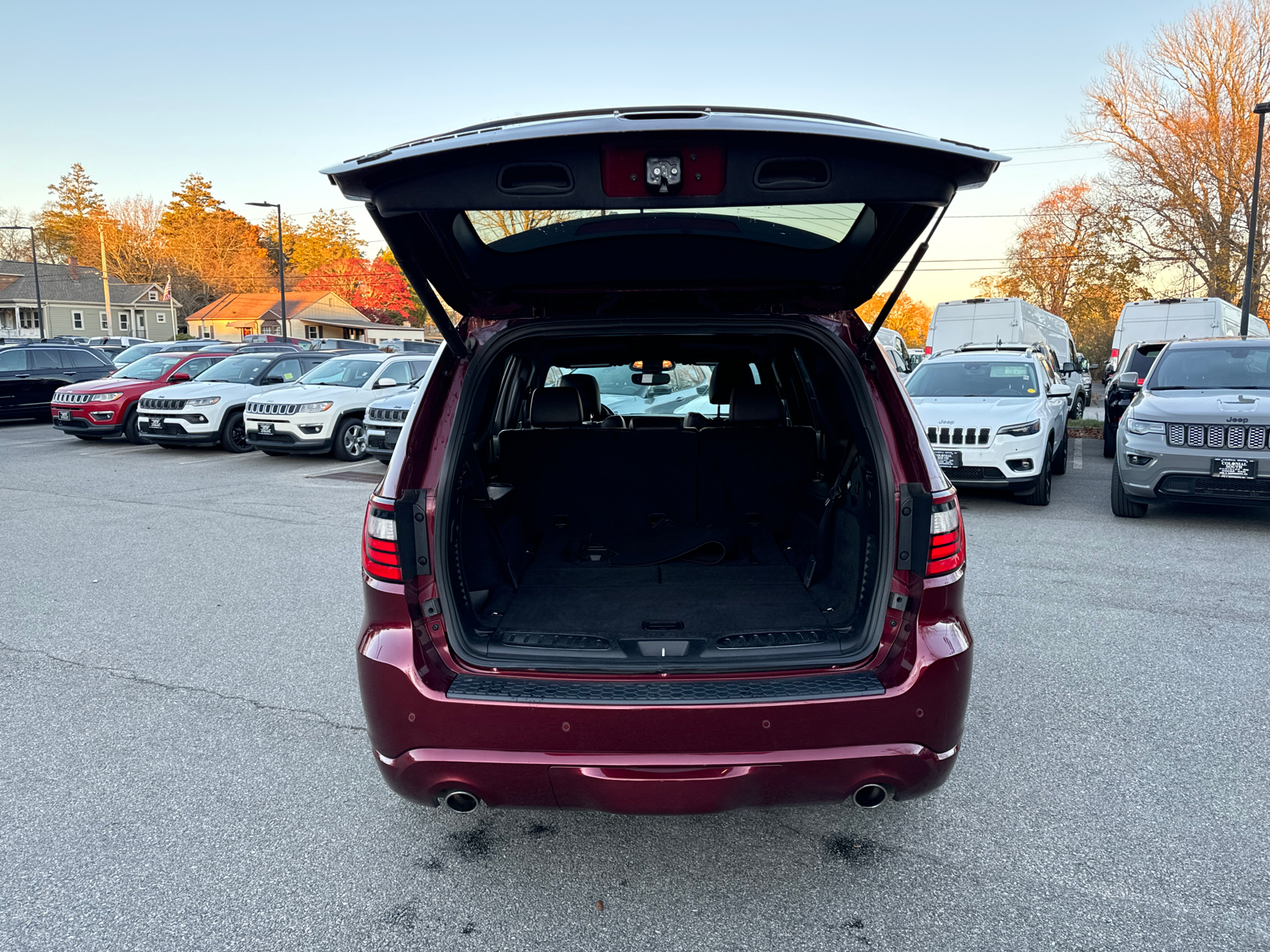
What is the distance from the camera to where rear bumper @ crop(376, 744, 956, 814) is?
7.11 ft

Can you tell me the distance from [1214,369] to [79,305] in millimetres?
80333

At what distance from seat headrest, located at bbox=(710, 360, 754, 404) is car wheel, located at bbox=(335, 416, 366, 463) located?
8.80 metres

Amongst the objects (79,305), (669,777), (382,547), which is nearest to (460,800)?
(669,777)

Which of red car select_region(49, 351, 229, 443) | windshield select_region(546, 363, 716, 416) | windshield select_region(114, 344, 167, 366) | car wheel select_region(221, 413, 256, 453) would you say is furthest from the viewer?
windshield select_region(114, 344, 167, 366)

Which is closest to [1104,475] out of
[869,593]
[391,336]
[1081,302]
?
[869,593]

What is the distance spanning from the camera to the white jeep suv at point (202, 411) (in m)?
13.1

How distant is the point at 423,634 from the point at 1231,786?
2.91 m

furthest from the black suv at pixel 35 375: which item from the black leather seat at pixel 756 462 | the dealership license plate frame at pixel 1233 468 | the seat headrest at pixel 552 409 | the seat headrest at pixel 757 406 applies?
the dealership license plate frame at pixel 1233 468

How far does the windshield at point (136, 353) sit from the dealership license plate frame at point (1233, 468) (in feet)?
78.3

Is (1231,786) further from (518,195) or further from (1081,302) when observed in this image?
(1081,302)

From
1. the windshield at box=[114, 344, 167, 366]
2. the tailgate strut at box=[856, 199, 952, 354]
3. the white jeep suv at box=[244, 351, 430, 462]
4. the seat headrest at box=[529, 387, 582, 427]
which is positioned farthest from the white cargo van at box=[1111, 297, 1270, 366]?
the windshield at box=[114, 344, 167, 366]

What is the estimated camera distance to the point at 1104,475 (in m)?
11.0

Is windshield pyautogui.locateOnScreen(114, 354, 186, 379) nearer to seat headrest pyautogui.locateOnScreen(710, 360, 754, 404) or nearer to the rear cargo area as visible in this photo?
the rear cargo area

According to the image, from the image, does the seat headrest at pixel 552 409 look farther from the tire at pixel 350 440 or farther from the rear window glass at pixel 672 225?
the tire at pixel 350 440
